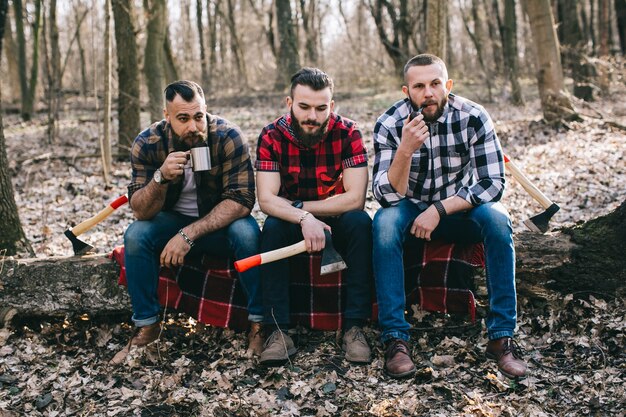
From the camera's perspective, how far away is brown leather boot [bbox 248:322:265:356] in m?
4.06

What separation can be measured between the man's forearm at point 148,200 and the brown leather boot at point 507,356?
2.44 metres

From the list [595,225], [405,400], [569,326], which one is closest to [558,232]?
[595,225]

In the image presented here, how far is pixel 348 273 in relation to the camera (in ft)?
13.3

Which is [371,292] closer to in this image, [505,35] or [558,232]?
[558,232]

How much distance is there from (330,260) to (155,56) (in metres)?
8.18

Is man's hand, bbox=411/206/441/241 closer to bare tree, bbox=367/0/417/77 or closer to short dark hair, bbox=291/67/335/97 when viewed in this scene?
short dark hair, bbox=291/67/335/97

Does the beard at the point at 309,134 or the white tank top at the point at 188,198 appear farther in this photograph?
the white tank top at the point at 188,198

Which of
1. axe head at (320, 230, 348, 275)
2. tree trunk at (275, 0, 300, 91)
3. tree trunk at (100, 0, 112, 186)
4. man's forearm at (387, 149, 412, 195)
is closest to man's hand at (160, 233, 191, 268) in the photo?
axe head at (320, 230, 348, 275)

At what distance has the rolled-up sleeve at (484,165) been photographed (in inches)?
159

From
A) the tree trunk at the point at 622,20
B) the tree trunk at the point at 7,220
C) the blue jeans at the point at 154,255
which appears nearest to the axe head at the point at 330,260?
the blue jeans at the point at 154,255

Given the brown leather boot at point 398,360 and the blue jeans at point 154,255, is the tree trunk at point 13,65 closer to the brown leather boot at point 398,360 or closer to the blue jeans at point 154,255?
the blue jeans at point 154,255

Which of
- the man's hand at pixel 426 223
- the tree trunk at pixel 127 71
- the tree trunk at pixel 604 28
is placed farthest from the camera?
the tree trunk at pixel 604 28

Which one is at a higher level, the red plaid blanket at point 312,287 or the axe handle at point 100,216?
the axe handle at point 100,216

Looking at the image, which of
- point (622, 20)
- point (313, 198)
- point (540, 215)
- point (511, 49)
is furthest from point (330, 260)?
point (622, 20)
